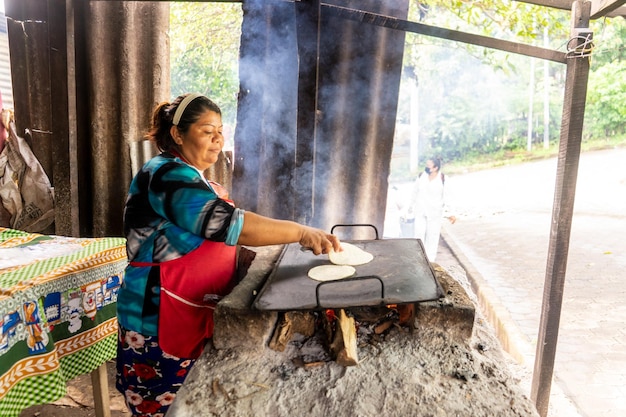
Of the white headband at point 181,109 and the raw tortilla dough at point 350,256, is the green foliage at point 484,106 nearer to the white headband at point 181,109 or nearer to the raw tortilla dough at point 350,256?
the raw tortilla dough at point 350,256

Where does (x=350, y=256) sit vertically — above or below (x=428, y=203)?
above

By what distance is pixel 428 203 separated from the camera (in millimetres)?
6863

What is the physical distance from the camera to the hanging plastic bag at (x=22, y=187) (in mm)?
3525

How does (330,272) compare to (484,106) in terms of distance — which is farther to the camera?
(484,106)

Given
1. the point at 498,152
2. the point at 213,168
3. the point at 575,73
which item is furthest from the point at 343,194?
the point at 498,152

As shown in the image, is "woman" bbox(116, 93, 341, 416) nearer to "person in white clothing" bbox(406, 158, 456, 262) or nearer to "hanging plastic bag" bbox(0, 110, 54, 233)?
"hanging plastic bag" bbox(0, 110, 54, 233)

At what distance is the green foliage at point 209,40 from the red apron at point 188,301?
435 cm

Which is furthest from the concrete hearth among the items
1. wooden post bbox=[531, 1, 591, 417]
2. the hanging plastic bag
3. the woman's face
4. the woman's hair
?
the hanging plastic bag

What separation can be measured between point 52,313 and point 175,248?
102cm

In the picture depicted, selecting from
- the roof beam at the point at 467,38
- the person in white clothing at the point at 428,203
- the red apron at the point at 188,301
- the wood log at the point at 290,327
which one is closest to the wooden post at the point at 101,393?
the red apron at the point at 188,301

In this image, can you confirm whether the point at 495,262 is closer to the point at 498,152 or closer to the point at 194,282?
the point at 194,282

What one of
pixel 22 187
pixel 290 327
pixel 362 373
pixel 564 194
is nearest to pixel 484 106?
pixel 564 194

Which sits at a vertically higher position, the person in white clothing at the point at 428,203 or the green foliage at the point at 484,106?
the green foliage at the point at 484,106

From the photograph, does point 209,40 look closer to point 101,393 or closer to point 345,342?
point 101,393
